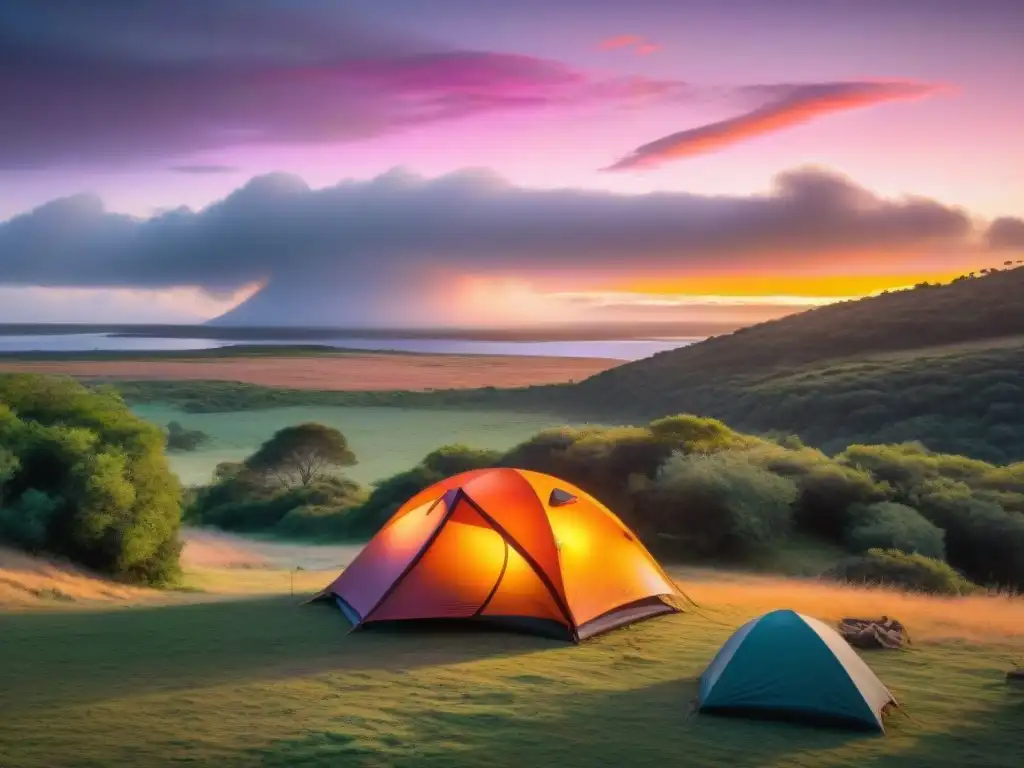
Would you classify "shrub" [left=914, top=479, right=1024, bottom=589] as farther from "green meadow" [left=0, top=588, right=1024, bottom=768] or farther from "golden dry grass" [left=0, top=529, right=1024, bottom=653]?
"green meadow" [left=0, top=588, right=1024, bottom=768]

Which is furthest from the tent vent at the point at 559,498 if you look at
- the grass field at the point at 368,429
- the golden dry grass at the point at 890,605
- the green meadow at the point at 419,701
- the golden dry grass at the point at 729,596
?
the grass field at the point at 368,429

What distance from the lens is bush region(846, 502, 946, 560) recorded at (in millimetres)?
29484

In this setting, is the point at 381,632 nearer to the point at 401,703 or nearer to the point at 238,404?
the point at 401,703

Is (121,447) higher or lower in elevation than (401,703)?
higher

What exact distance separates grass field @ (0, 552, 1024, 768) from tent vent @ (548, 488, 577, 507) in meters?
2.16

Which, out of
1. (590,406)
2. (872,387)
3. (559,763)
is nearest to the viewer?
(559,763)

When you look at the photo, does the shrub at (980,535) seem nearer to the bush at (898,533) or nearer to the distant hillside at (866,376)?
the bush at (898,533)

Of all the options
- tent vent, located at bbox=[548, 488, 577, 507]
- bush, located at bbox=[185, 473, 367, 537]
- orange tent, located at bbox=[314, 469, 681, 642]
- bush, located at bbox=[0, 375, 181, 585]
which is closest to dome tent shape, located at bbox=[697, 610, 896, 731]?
orange tent, located at bbox=[314, 469, 681, 642]

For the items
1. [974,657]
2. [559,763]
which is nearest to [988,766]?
[559,763]

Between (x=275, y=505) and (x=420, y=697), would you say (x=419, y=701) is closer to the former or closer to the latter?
(x=420, y=697)

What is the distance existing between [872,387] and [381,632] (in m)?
58.7

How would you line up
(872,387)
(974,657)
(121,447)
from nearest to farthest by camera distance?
(974,657) → (121,447) → (872,387)

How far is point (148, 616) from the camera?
15938 millimetres

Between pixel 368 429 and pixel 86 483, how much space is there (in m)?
53.4
